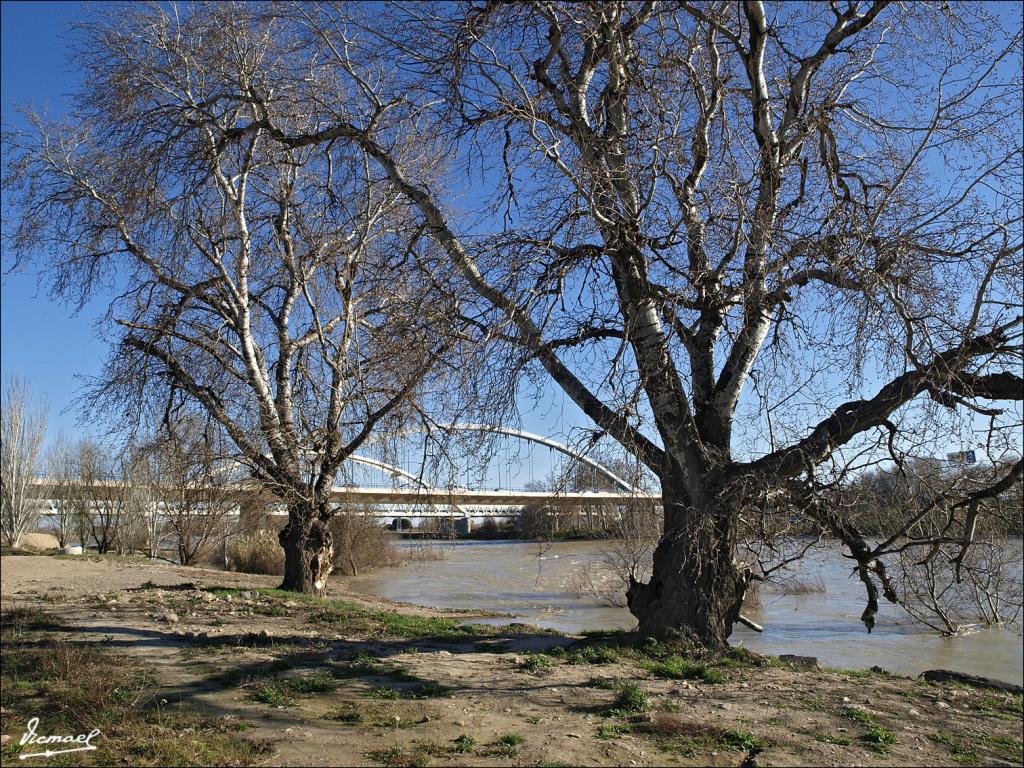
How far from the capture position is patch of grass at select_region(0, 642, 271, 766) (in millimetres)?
4566

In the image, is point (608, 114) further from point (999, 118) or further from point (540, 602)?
point (540, 602)

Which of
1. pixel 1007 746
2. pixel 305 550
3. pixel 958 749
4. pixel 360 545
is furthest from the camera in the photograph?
pixel 360 545

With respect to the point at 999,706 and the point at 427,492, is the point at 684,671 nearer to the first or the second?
the point at 999,706

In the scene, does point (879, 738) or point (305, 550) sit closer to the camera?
point (879, 738)

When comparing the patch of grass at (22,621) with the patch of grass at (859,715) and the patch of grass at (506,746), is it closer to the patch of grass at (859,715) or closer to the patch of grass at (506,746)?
the patch of grass at (506,746)

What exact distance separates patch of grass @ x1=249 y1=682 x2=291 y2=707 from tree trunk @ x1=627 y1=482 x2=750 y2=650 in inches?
150

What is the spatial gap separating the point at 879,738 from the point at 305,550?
37.6 feet

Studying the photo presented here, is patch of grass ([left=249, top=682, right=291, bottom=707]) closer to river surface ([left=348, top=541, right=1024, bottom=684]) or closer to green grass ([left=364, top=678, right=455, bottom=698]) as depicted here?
green grass ([left=364, top=678, right=455, bottom=698])

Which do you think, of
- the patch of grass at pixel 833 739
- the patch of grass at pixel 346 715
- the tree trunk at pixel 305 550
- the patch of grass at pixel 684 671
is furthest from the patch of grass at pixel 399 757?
the tree trunk at pixel 305 550

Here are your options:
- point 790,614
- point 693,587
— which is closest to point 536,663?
point 693,587

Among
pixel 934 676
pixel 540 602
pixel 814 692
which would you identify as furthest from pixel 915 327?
pixel 540 602

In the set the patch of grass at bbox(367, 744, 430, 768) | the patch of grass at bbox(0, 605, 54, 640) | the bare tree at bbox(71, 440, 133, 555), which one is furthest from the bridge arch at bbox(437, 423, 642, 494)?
the bare tree at bbox(71, 440, 133, 555)

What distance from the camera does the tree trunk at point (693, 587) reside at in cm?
782

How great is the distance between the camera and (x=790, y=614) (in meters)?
18.3
